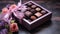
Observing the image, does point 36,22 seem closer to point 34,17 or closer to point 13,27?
point 34,17

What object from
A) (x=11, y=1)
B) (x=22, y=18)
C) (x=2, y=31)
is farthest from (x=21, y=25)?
(x=11, y=1)

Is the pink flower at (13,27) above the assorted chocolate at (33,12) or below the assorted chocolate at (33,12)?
below

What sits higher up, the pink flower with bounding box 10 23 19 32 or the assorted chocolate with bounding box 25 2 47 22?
the assorted chocolate with bounding box 25 2 47 22

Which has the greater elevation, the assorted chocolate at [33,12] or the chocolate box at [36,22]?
the assorted chocolate at [33,12]

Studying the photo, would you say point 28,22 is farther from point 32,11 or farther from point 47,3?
point 47,3

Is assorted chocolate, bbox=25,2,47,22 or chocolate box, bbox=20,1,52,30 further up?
assorted chocolate, bbox=25,2,47,22

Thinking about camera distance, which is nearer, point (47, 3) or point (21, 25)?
point (21, 25)
